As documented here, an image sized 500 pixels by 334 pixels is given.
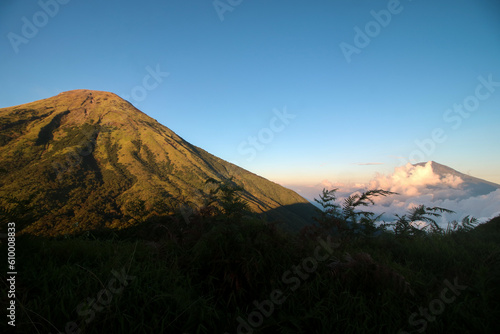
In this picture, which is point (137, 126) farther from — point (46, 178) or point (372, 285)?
point (372, 285)

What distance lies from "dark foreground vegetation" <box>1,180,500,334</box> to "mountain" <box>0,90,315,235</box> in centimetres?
5888

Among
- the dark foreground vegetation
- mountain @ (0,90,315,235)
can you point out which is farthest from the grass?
mountain @ (0,90,315,235)

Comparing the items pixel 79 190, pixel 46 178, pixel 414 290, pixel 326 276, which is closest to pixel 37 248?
pixel 326 276

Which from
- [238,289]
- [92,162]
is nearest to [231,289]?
[238,289]

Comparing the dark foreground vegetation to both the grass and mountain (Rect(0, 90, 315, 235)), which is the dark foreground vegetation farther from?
mountain (Rect(0, 90, 315, 235))

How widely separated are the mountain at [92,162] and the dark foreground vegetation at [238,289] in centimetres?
5888

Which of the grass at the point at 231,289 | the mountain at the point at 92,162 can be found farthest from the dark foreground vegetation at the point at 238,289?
the mountain at the point at 92,162

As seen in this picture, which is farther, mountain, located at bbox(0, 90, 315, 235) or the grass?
mountain, located at bbox(0, 90, 315, 235)

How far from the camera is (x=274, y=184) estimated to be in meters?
154

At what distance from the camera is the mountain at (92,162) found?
67.7 meters

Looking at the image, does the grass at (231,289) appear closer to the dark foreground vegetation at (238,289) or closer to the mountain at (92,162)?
the dark foreground vegetation at (238,289)

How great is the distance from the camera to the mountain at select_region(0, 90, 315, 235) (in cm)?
6769

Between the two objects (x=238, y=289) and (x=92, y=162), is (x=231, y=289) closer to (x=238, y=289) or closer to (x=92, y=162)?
A: (x=238, y=289)

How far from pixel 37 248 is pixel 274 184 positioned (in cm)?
15300
